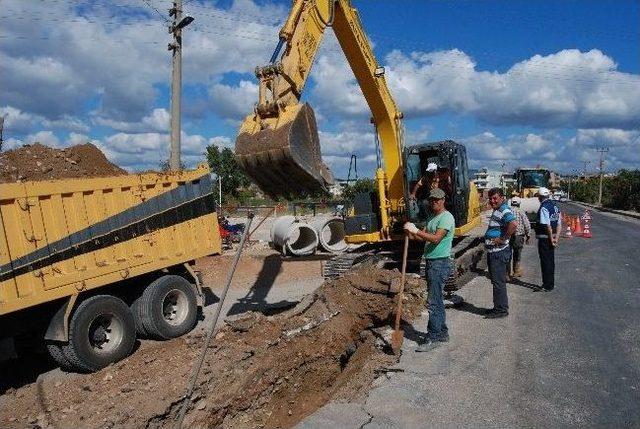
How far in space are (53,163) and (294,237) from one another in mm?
8351

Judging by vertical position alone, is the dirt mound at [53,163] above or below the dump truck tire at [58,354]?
above

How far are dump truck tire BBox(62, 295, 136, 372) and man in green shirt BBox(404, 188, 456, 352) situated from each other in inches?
157

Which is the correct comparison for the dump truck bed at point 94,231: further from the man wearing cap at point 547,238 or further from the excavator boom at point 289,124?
the man wearing cap at point 547,238

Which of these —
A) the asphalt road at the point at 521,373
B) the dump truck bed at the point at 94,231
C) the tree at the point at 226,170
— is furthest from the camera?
the tree at the point at 226,170

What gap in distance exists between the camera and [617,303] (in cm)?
821

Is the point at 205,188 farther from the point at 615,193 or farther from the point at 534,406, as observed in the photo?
the point at 615,193

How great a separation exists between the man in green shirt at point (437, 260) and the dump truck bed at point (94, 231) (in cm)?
406

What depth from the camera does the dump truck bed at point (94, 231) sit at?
6238mm

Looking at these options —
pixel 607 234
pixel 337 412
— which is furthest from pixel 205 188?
pixel 607 234

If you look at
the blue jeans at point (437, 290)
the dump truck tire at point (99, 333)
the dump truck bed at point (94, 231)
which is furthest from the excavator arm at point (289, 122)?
the dump truck tire at point (99, 333)

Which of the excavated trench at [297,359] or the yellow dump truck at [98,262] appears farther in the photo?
the yellow dump truck at [98,262]

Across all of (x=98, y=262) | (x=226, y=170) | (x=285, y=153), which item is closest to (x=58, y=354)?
(x=98, y=262)

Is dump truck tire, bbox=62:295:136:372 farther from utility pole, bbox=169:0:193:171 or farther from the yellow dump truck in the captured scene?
utility pole, bbox=169:0:193:171

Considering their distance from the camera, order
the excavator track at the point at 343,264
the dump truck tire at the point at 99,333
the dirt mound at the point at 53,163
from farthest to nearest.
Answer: the excavator track at the point at 343,264, the dirt mound at the point at 53,163, the dump truck tire at the point at 99,333
